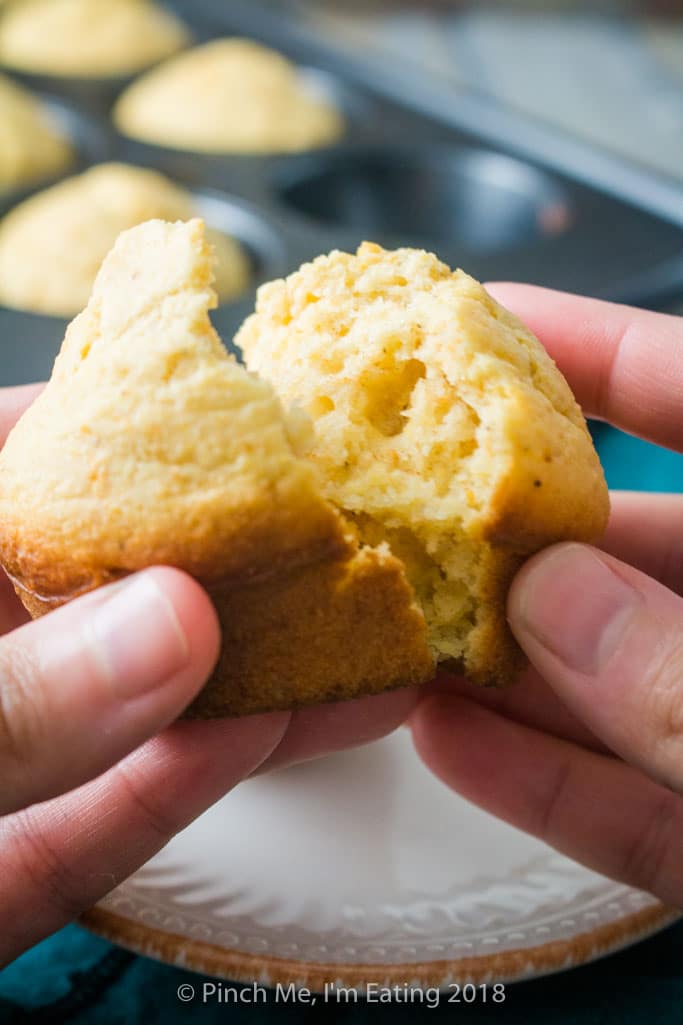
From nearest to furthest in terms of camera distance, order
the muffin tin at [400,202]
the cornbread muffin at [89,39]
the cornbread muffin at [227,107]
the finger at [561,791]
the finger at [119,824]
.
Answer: the finger at [119,824] < the finger at [561,791] < the muffin tin at [400,202] < the cornbread muffin at [227,107] < the cornbread muffin at [89,39]

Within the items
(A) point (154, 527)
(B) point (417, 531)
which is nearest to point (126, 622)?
(A) point (154, 527)

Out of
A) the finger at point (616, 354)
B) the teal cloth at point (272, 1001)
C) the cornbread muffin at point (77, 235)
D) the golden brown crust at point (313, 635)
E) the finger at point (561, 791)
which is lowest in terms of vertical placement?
the teal cloth at point (272, 1001)

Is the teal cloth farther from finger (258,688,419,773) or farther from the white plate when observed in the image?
finger (258,688,419,773)

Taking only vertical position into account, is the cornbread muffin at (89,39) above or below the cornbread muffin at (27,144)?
above

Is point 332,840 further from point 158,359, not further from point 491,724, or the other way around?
point 158,359

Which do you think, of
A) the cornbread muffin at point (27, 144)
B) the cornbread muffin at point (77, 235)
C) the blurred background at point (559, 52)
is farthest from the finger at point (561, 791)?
the blurred background at point (559, 52)

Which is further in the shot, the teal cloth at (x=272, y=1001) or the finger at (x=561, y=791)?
the finger at (x=561, y=791)

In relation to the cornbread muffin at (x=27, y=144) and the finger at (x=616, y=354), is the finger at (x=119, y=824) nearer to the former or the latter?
the finger at (x=616, y=354)
